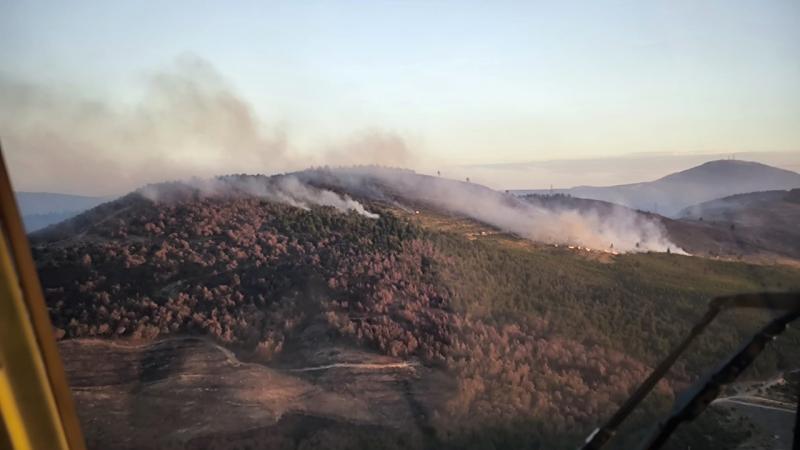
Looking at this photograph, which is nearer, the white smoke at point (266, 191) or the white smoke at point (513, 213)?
the white smoke at point (266, 191)

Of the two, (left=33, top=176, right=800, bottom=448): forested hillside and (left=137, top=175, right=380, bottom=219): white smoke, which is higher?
(left=137, top=175, right=380, bottom=219): white smoke

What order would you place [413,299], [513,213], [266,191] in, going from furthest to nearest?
[513,213], [266,191], [413,299]

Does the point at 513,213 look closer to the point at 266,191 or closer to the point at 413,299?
the point at 413,299

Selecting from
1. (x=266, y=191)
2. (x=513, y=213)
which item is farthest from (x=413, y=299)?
(x=266, y=191)

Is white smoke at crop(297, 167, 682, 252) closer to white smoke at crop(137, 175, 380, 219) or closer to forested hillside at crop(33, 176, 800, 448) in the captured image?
white smoke at crop(137, 175, 380, 219)

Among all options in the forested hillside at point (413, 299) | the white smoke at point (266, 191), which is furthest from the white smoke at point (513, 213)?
the forested hillside at point (413, 299)

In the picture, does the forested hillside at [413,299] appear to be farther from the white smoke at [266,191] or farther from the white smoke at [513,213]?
the white smoke at [513,213]

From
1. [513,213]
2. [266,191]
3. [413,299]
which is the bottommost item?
[413,299]

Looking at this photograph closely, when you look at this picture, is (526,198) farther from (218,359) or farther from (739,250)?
(218,359)

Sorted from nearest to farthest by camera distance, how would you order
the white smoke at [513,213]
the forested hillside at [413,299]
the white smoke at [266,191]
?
the forested hillside at [413,299] < the white smoke at [266,191] < the white smoke at [513,213]

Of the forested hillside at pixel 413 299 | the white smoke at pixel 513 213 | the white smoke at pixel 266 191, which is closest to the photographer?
the forested hillside at pixel 413 299

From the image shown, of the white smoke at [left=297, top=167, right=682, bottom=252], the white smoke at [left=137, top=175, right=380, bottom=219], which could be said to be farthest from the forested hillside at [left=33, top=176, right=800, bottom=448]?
the white smoke at [left=297, top=167, right=682, bottom=252]
